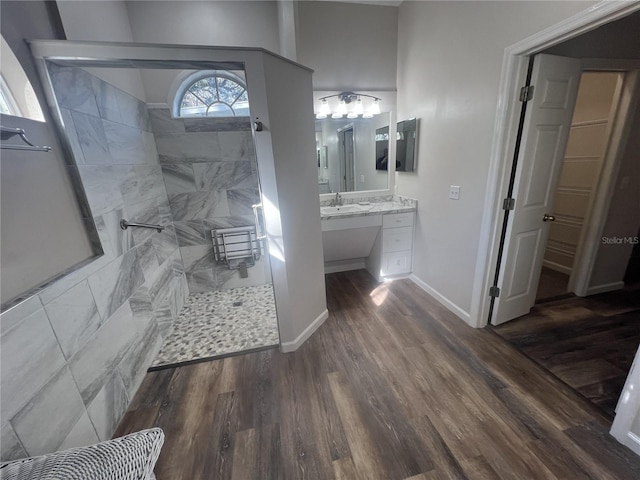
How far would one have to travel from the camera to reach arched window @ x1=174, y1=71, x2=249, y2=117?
2.62 m

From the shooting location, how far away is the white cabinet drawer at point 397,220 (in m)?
2.75

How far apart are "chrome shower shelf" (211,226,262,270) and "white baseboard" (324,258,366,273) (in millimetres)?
944

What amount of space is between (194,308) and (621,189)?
425cm

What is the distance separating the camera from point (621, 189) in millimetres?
2232

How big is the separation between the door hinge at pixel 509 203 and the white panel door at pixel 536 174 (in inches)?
0.9

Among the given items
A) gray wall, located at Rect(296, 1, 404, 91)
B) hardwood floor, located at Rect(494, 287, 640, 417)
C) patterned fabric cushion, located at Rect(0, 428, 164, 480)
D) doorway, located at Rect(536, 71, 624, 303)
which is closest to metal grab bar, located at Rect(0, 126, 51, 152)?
patterned fabric cushion, located at Rect(0, 428, 164, 480)

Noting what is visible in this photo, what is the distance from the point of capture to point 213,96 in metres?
2.66

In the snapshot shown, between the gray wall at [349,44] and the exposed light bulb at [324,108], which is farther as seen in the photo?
the exposed light bulb at [324,108]

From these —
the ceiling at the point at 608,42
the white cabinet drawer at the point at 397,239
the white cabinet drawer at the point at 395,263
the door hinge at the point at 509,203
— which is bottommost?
the white cabinet drawer at the point at 395,263

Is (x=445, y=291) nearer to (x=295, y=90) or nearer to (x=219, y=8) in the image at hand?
(x=295, y=90)

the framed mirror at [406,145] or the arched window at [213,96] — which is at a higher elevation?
the arched window at [213,96]

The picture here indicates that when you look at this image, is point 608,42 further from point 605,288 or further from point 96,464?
point 96,464

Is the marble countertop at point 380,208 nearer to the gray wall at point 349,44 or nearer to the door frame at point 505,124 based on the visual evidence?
the door frame at point 505,124

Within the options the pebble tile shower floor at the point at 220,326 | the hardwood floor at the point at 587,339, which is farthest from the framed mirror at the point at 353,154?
the hardwood floor at the point at 587,339
